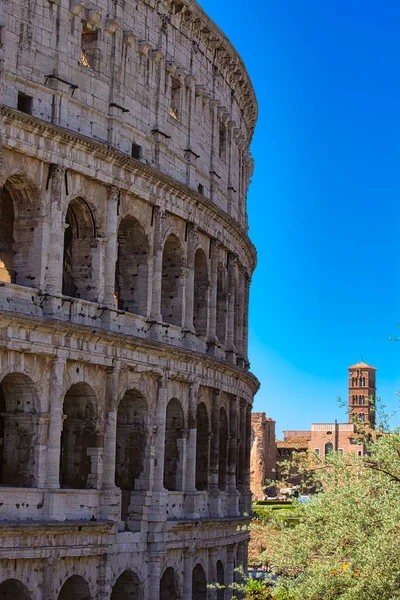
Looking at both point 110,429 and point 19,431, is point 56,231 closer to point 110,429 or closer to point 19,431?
point 19,431

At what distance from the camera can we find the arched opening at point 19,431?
25.1m

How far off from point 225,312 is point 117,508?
10.00m

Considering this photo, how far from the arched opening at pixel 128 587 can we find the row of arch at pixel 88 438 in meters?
2.12

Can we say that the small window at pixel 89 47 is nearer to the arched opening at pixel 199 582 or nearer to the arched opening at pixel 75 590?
the arched opening at pixel 75 590

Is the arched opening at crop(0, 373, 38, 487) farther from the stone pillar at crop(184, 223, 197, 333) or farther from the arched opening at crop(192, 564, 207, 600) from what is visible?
the arched opening at crop(192, 564, 207, 600)

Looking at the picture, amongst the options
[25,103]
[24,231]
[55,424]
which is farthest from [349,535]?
[25,103]

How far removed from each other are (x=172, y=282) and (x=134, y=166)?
13.9 ft

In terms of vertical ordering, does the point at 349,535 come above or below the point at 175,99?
below

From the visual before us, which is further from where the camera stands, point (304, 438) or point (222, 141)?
point (304, 438)

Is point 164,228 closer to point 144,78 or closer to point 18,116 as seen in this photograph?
point 144,78

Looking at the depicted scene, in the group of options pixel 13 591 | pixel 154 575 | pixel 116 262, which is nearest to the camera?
pixel 13 591

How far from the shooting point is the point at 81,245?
91.2 ft

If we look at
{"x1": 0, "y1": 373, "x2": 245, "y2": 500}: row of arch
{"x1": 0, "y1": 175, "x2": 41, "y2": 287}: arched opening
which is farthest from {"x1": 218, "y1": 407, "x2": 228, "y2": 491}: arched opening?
{"x1": 0, "y1": 175, "x2": 41, "y2": 287}: arched opening

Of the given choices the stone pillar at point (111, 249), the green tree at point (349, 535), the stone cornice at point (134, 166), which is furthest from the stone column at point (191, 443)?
the green tree at point (349, 535)
